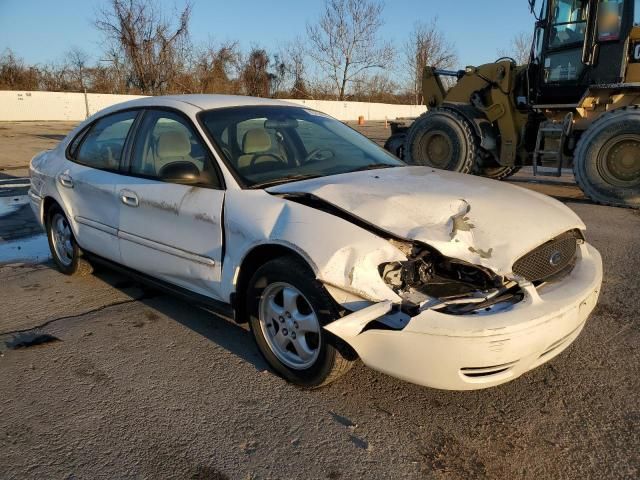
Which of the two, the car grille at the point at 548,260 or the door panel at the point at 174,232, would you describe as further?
the door panel at the point at 174,232

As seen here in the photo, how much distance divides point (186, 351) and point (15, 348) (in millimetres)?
1130

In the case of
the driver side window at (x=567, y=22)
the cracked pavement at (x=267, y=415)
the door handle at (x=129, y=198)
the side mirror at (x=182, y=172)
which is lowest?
the cracked pavement at (x=267, y=415)

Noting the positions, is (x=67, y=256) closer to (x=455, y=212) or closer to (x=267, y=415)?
(x=267, y=415)

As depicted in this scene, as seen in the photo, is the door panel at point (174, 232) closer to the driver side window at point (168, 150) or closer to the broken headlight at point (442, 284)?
the driver side window at point (168, 150)

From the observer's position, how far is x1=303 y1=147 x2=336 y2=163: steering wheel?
3.65 m

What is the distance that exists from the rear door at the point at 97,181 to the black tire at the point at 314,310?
158 centimetres

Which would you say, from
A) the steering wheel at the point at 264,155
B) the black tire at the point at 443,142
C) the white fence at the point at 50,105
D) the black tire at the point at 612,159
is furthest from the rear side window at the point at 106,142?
the white fence at the point at 50,105

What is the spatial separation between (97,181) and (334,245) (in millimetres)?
2416

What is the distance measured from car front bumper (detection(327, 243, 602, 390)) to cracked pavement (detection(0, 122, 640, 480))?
31 cm

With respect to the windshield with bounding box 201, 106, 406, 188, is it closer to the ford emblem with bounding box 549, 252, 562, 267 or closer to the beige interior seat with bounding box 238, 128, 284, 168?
the beige interior seat with bounding box 238, 128, 284, 168

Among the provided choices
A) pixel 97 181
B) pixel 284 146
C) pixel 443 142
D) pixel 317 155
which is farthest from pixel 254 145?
pixel 443 142

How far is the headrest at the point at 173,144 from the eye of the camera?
11.8 feet

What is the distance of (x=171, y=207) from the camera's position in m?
3.44

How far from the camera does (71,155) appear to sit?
4738 mm
